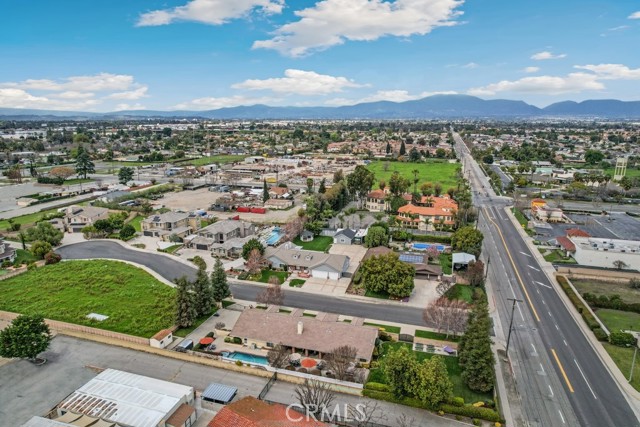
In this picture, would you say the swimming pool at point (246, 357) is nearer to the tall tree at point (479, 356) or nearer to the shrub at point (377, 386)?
the shrub at point (377, 386)

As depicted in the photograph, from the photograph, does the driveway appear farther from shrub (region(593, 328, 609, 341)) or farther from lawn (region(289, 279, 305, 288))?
shrub (region(593, 328, 609, 341))

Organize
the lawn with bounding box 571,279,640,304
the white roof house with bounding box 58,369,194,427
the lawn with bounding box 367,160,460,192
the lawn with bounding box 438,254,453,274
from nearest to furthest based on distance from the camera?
1. the white roof house with bounding box 58,369,194,427
2. the lawn with bounding box 571,279,640,304
3. the lawn with bounding box 438,254,453,274
4. the lawn with bounding box 367,160,460,192

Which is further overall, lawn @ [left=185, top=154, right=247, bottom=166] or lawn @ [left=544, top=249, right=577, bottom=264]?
lawn @ [left=185, top=154, right=247, bottom=166]

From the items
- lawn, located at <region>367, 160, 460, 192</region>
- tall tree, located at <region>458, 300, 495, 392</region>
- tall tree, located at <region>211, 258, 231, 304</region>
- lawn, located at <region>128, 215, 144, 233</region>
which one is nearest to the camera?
tall tree, located at <region>458, 300, 495, 392</region>

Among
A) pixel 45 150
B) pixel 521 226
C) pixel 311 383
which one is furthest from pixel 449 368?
pixel 45 150

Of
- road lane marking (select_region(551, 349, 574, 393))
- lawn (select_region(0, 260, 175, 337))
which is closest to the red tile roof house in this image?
lawn (select_region(0, 260, 175, 337))

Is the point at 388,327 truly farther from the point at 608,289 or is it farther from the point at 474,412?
the point at 608,289

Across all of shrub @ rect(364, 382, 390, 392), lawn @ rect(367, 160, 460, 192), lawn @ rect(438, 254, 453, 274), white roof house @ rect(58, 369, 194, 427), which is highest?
lawn @ rect(367, 160, 460, 192)
